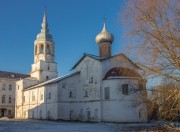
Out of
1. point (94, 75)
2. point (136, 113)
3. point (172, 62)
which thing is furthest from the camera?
point (94, 75)

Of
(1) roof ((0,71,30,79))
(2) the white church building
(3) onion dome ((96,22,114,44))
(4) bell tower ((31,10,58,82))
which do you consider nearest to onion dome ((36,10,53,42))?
(4) bell tower ((31,10,58,82))

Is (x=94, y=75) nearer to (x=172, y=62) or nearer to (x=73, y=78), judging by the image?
(x=73, y=78)

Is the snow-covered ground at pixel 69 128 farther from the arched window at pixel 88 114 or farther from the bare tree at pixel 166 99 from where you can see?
the arched window at pixel 88 114

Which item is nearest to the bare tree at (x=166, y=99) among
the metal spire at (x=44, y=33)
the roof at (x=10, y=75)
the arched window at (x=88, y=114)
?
the arched window at (x=88, y=114)

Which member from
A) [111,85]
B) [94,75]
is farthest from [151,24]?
[94,75]

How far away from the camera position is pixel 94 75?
115 feet

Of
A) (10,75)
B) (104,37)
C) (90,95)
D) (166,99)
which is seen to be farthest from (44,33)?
(166,99)

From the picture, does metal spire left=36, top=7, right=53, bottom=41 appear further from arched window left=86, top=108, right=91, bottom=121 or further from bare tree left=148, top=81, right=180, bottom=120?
bare tree left=148, top=81, right=180, bottom=120

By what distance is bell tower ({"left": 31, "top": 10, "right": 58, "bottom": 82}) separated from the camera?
51.5 m

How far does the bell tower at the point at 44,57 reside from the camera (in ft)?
169

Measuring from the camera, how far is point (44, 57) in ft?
170

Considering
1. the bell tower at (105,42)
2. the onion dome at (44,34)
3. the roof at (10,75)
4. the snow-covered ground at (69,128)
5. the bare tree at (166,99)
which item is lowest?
the snow-covered ground at (69,128)

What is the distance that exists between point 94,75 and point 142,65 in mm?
20443

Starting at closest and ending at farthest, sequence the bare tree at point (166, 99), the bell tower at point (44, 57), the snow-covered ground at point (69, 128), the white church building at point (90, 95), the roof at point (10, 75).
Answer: the bare tree at point (166, 99), the snow-covered ground at point (69, 128), the white church building at point (90, 95), the bell tower at point (44, 57), the roof at point (10, 75)
